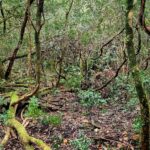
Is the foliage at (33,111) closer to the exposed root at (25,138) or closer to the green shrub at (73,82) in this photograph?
the exposed root at (25,138)

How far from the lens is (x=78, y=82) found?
41.7 ft

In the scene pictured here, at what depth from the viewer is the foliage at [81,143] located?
7.30 m

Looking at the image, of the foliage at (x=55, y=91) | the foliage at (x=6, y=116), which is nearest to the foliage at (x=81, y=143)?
the foliage at (x=6, y=116)

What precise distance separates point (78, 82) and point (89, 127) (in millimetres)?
4194

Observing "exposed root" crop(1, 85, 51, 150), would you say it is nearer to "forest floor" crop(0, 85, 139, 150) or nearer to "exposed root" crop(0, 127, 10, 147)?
"exposed root" crop(0, 127, 10, 147)

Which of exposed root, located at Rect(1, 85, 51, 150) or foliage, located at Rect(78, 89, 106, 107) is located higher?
foliage, located at Rect(78, 89, 106, 107)

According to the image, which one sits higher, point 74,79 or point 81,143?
point 74,79

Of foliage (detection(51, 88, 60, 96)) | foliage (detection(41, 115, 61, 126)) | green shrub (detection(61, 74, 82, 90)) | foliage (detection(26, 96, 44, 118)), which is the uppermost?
green shrub (detection(61, 74, 82, 90))

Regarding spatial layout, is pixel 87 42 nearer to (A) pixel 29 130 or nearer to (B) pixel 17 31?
(B) pixel 17 31

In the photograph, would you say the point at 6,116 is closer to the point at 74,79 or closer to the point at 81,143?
the point at 81,143

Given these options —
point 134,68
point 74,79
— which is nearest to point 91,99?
point 74,79

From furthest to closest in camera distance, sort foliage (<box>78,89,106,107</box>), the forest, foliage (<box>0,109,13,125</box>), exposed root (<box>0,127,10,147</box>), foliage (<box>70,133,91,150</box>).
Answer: foliage (<box>78,89,106,107</box>) < foliage (<box>0,109,13,125</box>) < exposed root (<box>0,127,10,147</box>) < the forest < foliage (<box>70,133,91,150</box>)

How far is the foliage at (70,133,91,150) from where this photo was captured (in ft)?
23.9

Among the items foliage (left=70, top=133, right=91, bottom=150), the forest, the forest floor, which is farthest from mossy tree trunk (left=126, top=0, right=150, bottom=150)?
foliage (left=70, top=133, right=91, bottom=150)
